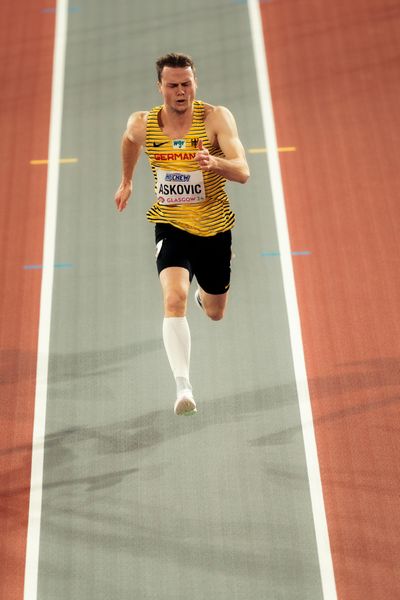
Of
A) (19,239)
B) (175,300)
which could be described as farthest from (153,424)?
(19,239)

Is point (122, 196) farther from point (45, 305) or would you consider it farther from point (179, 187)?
point (45, 305)

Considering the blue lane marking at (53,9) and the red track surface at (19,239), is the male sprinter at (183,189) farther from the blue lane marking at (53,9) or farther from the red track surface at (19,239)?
the blue lane marking at (53,9)

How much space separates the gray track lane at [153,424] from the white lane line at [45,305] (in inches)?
2.6

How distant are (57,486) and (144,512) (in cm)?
63

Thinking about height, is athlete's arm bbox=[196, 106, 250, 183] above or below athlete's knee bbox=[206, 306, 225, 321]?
above

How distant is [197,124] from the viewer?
6.75 m

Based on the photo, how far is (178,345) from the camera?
6750 mm

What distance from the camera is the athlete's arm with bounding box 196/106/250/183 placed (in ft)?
20.0

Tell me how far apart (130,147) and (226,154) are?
855 millimetres

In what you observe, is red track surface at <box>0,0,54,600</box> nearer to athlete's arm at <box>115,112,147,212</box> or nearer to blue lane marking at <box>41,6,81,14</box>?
blue lane marking at <box>41,6,81,14</box>

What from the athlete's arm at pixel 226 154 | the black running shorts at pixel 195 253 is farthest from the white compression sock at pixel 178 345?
the athlete's arm at pixel 226 154

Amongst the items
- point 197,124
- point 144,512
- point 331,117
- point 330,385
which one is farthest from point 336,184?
point 144,512

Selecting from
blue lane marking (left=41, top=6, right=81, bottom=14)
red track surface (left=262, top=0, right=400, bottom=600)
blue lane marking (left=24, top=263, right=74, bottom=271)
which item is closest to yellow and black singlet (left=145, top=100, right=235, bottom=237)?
red track surface (left=262, top=0, right=400, bottom=600)

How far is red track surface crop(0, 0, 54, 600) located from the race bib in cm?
190
